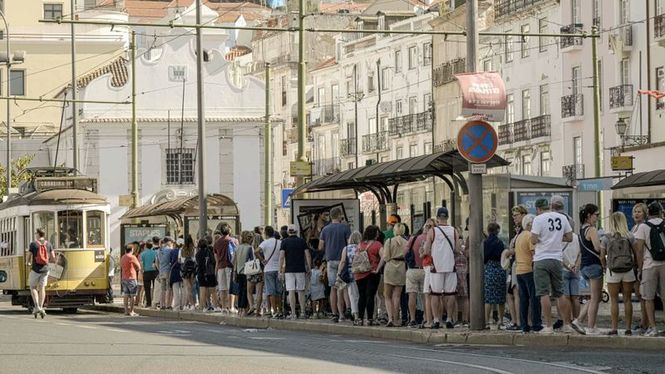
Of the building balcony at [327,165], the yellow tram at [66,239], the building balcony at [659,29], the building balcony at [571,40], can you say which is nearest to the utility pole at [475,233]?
the yellow tram at [66,239]

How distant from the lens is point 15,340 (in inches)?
1132

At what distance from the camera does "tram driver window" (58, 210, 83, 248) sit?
4528 centimetres

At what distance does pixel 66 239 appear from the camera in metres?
45.3

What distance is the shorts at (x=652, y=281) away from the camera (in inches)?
1016

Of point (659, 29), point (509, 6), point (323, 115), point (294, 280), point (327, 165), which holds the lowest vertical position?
point (294, 280)

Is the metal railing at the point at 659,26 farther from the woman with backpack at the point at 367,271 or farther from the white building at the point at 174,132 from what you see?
the white building at the point at 174,132

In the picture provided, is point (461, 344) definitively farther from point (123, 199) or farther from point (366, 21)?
point (366, 21)

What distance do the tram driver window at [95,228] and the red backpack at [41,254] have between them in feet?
15.0

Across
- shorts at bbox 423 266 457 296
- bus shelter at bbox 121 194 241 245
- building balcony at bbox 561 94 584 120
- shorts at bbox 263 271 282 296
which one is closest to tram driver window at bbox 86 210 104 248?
bus shelter at bbox 121 194 241 245

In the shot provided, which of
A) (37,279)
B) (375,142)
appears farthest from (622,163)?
(375,142)

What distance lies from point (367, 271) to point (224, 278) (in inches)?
338

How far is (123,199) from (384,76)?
46.9 metres

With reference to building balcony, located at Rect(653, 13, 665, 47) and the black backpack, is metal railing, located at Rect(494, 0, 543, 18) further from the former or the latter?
the black backpack

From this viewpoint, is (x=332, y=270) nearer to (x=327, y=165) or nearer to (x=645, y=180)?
(x=645, y=180)
